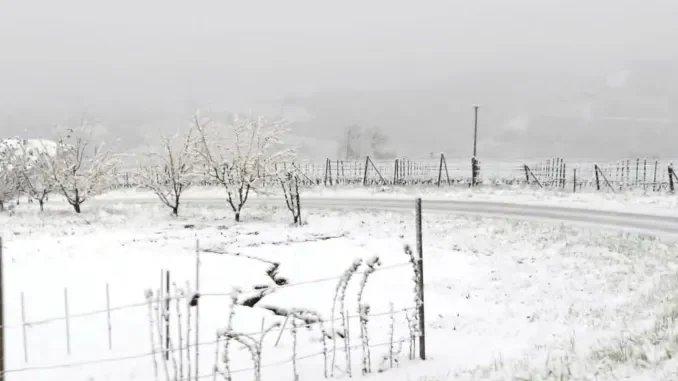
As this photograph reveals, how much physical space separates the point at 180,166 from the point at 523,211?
13798 mm

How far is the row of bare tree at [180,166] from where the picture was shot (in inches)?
828

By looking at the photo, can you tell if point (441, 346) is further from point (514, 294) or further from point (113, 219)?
point (113, 219)

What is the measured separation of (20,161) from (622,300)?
2765 cm

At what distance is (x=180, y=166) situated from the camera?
2269 centimetres

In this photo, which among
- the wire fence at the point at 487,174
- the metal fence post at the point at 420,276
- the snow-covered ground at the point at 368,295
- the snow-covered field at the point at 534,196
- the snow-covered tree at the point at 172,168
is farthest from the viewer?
the wire fence at the point at 487,174

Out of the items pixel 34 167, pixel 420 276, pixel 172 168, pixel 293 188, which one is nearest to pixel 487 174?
pixel 293 188

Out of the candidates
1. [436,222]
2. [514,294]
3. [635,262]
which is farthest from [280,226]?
[635,262]

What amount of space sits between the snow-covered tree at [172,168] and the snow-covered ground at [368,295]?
3943mm

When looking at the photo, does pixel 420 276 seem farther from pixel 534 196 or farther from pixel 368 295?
pixel 534 196

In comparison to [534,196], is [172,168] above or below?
above

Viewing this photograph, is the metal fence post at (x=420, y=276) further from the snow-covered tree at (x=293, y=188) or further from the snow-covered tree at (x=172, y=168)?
the snow-covered tree at (x=172, y=168)

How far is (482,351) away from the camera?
735 cm

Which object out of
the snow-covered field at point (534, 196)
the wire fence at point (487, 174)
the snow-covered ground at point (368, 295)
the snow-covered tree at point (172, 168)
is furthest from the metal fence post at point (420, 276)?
the wire fence at point (487, 174)

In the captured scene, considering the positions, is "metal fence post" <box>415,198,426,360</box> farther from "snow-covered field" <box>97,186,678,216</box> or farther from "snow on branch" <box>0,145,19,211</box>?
"snow on branch" <box>0,145,19,211</box>
